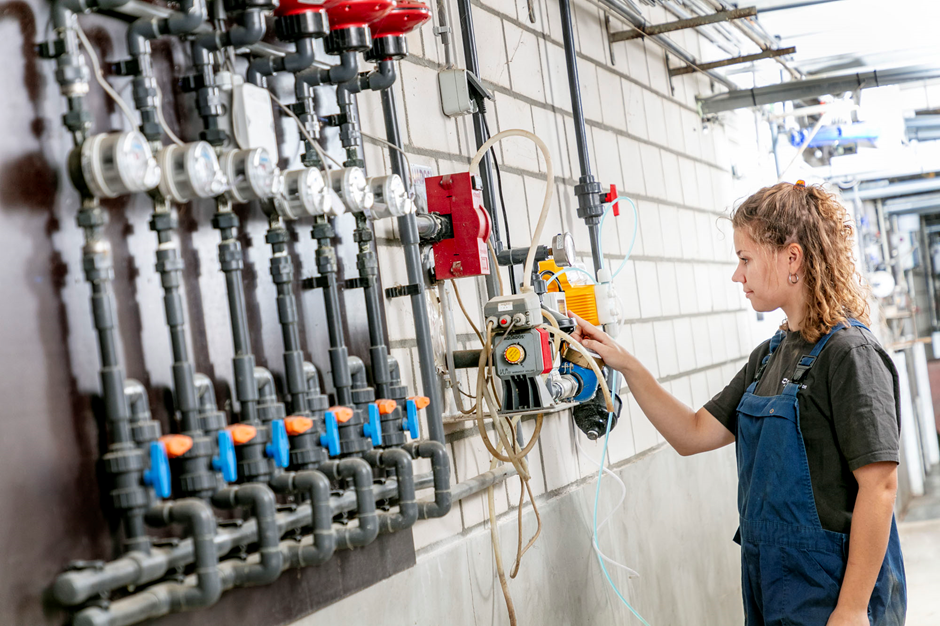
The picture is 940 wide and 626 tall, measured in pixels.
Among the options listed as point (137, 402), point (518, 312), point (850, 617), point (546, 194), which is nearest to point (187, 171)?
point (137, 402)

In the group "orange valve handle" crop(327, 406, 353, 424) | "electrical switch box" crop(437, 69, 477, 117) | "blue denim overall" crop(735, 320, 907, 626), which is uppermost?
"electrical switch box" crop(437, 69, 477, 117)

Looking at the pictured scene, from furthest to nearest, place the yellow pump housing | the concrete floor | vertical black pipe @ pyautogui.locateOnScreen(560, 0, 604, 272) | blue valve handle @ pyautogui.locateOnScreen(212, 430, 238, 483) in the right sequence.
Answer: the concrete floor
vertical black pipe @ pyautogui.locateOnScreen(560, 0, 604, 272)
the yellow pump housing
blue valve handle @ pyautogui.locateOnScreen(212, 430, 238, 483)

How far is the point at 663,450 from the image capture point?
2756mm

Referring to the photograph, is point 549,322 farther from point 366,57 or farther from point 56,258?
point 56,258

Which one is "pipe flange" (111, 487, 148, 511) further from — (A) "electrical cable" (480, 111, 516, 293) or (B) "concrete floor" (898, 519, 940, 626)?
(B) "concrete floor" (898, 519, 940, 626)

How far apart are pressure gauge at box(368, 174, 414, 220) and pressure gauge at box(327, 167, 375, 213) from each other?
0.20 feet

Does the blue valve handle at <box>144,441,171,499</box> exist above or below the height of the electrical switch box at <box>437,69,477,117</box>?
below

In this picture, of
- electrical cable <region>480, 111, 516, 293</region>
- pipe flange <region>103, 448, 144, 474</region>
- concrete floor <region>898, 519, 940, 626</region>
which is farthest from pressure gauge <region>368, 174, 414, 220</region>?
concrete floor <region>898, 519, 940, 626</region>

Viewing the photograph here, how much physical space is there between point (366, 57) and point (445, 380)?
0.64 meters

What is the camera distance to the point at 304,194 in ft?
3.69

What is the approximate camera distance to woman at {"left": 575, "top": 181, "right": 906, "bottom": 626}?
155cm

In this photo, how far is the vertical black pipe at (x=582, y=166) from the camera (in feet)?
7.51

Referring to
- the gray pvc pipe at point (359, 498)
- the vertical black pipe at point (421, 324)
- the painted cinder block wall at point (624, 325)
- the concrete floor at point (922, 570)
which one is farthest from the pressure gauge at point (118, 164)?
the concrete floor at point (922, 570)

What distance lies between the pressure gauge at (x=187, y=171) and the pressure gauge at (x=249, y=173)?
0.20 feet
